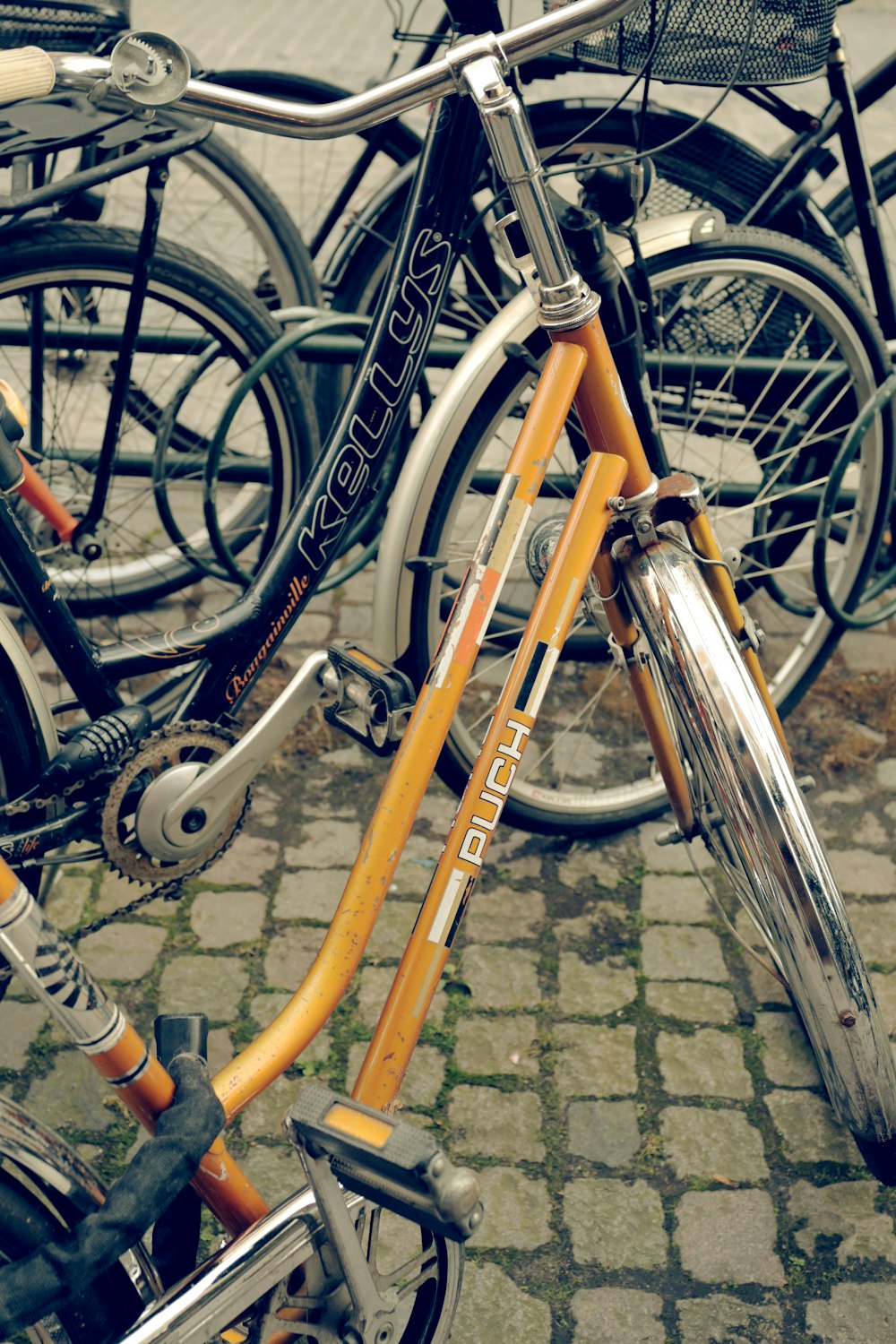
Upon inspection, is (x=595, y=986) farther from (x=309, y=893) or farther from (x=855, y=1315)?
(x=855, y=1315)

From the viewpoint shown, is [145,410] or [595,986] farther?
[145,410]

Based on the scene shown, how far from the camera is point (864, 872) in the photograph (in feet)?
9.63

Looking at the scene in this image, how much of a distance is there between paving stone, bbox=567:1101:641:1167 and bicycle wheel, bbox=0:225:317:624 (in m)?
1.37

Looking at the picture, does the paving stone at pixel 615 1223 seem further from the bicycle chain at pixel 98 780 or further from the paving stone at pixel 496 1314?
the bicycle chain at pixel 98 780

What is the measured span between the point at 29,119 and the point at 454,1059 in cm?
176

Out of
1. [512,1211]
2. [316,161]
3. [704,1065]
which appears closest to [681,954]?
[704,1065]

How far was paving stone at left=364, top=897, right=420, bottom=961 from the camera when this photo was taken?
107 inches

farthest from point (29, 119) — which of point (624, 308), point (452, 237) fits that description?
point (624, 308)

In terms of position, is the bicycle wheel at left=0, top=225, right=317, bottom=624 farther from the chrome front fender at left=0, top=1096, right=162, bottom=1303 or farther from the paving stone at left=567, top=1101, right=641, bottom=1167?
the paving stone at left=567, top=1101, right=641, bottom=1167

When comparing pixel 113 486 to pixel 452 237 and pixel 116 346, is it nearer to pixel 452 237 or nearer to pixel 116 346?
pixel 116 346

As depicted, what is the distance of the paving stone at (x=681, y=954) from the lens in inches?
106

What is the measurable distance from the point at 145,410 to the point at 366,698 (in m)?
1.65

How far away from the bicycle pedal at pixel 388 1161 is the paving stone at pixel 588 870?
1.34 meters

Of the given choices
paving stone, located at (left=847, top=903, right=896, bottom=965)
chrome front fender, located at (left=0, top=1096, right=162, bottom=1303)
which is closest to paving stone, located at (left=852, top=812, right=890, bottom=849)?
paving stone, located at (left=847, top=903, right=896, bottom=965)
